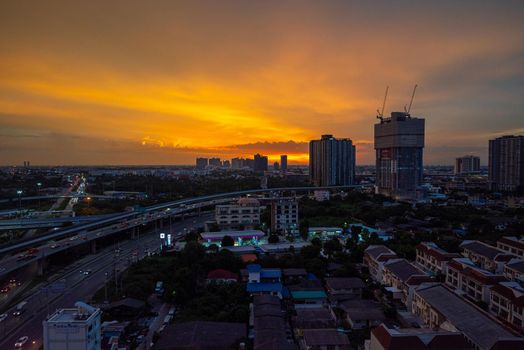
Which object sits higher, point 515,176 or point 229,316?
point 515,176

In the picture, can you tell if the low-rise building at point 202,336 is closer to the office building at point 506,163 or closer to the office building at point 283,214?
the office building at point 283,214

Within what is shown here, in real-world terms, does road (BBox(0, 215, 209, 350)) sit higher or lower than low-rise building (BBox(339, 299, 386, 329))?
lower

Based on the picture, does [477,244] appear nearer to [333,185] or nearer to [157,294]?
[157,294]

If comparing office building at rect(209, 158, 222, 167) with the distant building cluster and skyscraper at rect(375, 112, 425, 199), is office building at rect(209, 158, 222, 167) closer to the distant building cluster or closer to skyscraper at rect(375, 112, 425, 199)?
the distant building cluster

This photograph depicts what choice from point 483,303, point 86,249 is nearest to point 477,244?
point 483,303

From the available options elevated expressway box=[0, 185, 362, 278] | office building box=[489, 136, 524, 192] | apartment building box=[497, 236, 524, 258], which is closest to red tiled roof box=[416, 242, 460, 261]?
apartment building box=[497, 236, 524, 258]

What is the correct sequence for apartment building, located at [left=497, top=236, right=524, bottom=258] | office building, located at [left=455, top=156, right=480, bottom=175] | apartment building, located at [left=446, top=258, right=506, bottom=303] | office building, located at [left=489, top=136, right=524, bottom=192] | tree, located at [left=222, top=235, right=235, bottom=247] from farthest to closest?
office building, located at [left=455, top=156, right=480, bottom=175]
office building, located at [left=489, top=136, right=524, bottom=192]
tree, located at [left=222, top=235, right=235, bottom=247]
apartment building, located at [left=497, top=236, right=524, bottom=258]
apartment building, located at [left=446, top=258, right=506, bottom=303]

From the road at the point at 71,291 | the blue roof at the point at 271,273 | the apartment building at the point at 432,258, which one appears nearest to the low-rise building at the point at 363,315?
the blue roof at the point at 271,273
